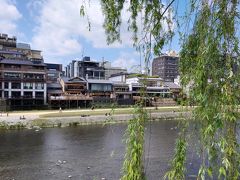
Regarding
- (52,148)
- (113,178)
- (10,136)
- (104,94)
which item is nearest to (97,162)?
(113,178)

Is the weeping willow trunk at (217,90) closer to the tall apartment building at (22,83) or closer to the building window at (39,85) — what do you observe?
the tall apartment building at (22,83)

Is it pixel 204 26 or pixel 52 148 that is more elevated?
pixel 204 26

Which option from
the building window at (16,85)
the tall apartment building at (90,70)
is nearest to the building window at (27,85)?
the building window at (16,85)

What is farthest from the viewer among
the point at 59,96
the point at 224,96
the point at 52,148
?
the point at 59,96

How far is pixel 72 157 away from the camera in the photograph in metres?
22.2

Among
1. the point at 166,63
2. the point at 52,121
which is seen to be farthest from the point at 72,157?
the point at 52,121

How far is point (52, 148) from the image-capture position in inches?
1032

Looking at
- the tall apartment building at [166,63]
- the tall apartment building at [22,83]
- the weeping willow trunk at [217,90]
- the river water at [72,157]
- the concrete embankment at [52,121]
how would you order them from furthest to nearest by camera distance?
the tall apartment building at [22,83], the concrete embankment at [52,121], the river water at [72,157], the tall apartment building at [166,63], the weeping willow trunk at [217,90]

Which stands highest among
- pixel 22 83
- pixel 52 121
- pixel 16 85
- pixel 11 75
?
pixel 11 75

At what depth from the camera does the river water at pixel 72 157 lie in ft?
56.9

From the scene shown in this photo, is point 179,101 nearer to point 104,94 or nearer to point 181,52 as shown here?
point 181,52

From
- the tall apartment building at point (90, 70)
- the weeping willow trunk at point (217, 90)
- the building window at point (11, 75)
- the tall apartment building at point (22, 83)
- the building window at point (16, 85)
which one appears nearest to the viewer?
the weeping willow trunk at point (217, 90)

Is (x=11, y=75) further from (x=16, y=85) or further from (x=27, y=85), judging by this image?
(x=27, y=85)

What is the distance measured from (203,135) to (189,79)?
75 cm
